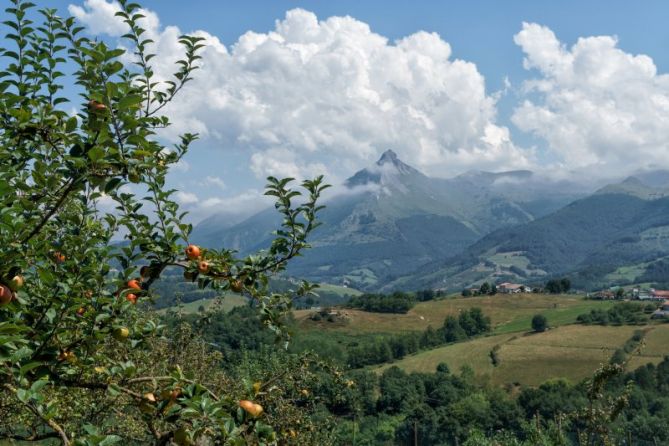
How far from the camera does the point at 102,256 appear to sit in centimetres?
498

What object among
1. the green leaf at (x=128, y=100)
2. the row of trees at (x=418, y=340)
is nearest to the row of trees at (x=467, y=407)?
the row of trees at (x=418, y=340)

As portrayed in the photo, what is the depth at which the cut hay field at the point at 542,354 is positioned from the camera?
125 m

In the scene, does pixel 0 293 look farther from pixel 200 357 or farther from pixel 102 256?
pixel 200 357

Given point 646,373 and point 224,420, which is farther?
point 646,373

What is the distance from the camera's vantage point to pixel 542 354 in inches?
5344

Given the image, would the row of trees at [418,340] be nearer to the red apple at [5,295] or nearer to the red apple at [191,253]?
the red apple at [191,253]

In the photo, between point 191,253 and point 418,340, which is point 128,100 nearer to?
point 191,253

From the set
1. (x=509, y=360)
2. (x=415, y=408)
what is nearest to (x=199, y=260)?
(x=415, y=408)

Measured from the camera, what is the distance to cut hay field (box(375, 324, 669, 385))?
4926 inches

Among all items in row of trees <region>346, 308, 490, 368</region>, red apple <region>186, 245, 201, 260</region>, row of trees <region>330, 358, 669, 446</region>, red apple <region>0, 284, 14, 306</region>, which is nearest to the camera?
red apple <region>0, 284, 14, 306</region>

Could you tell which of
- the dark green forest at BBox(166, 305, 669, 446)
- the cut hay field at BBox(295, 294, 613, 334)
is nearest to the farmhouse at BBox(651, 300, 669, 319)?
the cut hay field at BBox(295, 294, 613, 334)

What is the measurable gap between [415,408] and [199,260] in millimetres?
111489

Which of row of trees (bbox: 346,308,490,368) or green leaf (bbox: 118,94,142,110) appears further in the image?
row of trees (bbox: 346,308,490,368)

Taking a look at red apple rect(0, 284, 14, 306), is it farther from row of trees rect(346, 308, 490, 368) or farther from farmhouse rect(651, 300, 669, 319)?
farmhouse rect(651, 300, 669, 319)
